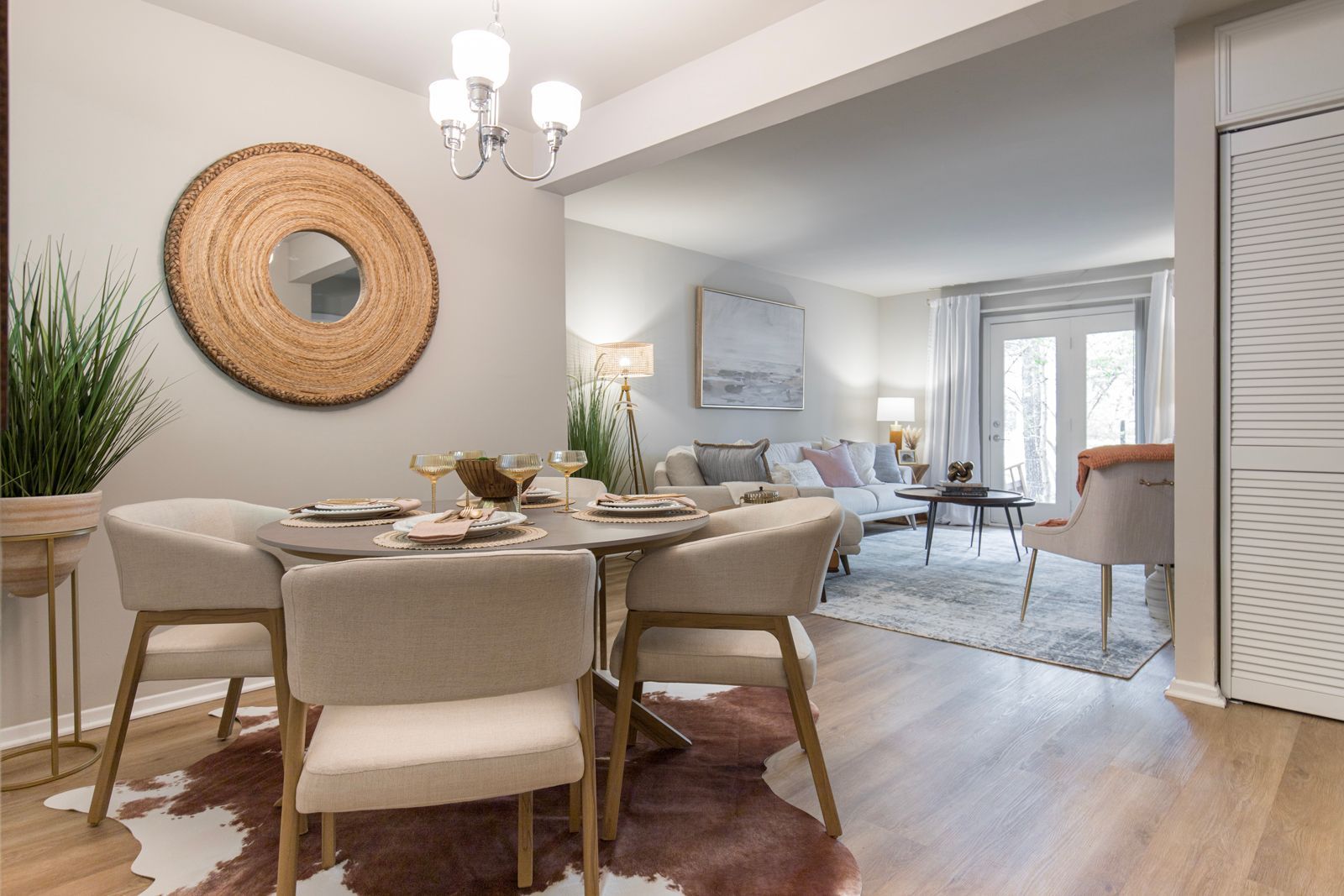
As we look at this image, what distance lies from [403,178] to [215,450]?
136 centimetres

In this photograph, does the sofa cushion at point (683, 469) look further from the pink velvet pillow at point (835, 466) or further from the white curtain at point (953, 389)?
the white curtain at point (953, 389)

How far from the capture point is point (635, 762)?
2121mm

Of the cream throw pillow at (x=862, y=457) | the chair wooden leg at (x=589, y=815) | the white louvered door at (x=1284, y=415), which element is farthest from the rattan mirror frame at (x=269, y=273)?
the cream throw pillow at (x=862, y=457)

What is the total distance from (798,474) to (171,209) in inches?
174

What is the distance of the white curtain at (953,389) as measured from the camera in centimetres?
748

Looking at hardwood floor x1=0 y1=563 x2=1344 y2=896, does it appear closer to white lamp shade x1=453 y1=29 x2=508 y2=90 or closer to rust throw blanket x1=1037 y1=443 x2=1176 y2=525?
rust throw blanket x1=1037 y1=443 x2=1176 y2=525

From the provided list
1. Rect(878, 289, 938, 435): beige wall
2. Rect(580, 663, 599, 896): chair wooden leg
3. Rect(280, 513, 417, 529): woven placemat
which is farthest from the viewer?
Rect(878, 289, 938, 435): beige wall

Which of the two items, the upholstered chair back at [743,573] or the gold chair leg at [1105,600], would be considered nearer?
the upholstered chair back at [743,573]

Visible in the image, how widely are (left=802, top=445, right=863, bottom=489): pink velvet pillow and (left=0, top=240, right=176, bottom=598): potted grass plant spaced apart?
5106 mm

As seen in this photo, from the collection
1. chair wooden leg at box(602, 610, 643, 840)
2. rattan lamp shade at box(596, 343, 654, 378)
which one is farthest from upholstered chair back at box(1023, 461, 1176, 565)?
rattan lamp shade at box(596, 343, 654, 378)

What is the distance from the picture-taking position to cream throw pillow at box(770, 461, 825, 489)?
525 cm

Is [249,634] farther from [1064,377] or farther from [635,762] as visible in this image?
[1064,377]

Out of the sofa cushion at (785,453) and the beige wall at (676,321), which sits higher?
the beige wall at (676,321)

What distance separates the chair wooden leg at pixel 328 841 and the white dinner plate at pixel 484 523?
2.11 feet
